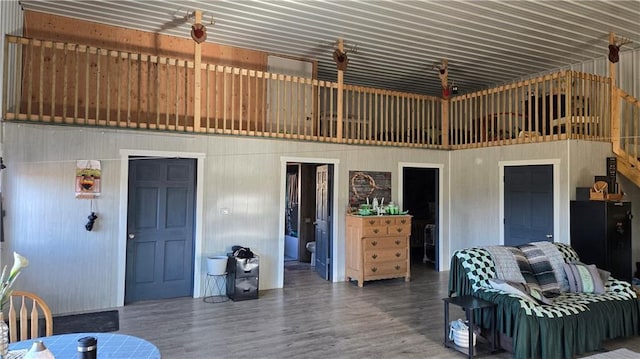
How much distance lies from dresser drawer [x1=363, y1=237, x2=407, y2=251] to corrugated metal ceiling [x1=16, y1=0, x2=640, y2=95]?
3474 mm

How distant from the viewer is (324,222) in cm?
743

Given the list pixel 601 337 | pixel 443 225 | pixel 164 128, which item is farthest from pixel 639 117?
pixel 164 128

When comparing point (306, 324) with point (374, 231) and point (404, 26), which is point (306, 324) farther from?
point (404, 26)

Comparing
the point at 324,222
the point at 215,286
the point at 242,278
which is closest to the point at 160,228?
the point at 215,286

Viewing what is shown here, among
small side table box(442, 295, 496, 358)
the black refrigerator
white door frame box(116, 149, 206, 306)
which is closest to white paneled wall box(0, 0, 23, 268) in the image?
white door frame box(116, 149, 206, 306)

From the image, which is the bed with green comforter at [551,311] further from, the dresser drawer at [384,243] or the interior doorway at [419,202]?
the interior doorway at [419,202]

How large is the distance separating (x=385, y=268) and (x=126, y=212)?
4.16 metres

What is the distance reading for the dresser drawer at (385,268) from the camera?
6.77 m

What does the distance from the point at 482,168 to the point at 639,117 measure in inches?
104

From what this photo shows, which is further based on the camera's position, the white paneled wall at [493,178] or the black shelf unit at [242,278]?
the white paneled wall at [493,178]

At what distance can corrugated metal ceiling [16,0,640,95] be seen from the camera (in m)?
5.70

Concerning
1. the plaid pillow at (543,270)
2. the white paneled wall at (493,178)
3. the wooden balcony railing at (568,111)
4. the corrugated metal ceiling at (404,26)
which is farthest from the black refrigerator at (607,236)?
the corrugated metal ceiling at (404,26)

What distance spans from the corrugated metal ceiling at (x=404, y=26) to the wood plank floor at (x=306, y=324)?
4183 millimetres

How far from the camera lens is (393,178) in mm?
7719
